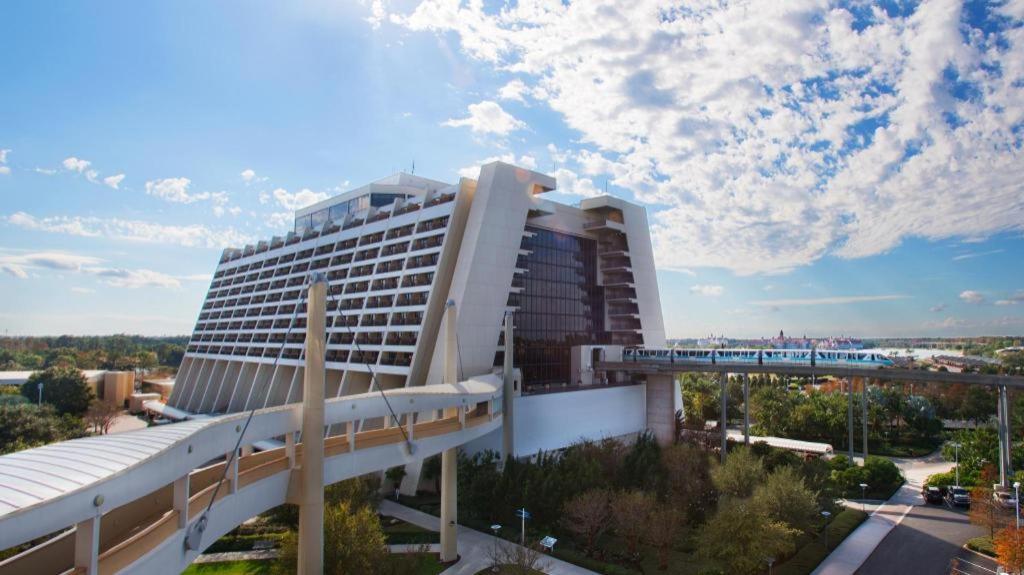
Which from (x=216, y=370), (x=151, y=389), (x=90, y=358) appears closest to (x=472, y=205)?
(x=216, y=370)

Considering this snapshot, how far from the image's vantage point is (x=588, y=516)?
35.4 m

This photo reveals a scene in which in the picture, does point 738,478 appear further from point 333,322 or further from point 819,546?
point 333,322

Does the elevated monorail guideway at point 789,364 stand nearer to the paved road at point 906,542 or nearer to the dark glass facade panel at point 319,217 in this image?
the paved road at point 906,542

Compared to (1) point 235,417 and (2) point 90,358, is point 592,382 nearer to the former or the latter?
(1) point 235,417

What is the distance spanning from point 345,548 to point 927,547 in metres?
37.7

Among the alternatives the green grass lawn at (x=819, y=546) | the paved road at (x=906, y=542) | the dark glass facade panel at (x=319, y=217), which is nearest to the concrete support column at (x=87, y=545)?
the green grass lawn at (x=819, y=546)

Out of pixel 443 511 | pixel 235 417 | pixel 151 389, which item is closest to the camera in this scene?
pixel 235 417

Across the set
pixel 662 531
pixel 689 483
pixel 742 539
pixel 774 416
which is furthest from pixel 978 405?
pixel 662 531

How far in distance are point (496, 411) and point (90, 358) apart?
160635mm

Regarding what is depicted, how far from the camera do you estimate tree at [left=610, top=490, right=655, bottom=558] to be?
34500 millimetres

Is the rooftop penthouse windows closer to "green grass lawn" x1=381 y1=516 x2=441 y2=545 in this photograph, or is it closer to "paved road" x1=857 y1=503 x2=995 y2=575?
"green grass lawn" x1=381 y1=516 x2=441 y2=545

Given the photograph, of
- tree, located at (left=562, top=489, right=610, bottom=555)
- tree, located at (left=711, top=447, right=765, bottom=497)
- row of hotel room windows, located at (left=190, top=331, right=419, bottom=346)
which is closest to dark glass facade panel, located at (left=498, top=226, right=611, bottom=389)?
row of hotel room windows, located at (left=190, top=331, right=419, bottom=346)

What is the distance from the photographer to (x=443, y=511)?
114 ft

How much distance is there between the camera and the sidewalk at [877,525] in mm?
34812
